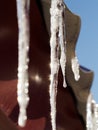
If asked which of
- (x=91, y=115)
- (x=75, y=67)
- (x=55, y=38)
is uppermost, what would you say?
(x=55, y=38)

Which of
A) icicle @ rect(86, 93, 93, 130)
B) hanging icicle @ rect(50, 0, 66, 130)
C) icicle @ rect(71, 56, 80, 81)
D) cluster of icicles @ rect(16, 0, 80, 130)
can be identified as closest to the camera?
cluster of icicles @ rect(16, 0, 80, 130)

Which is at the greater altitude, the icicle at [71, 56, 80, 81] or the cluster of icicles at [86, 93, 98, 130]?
the icicle at [71, 56, 80, 81]

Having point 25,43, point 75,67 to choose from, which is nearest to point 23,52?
point 25,43

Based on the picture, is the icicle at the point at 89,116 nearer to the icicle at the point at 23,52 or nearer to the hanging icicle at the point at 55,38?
the hanging icicle at the point at 55,38

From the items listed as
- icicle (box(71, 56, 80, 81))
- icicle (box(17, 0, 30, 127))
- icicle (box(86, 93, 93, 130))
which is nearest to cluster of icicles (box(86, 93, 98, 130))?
icicle (box(86, 93, 93, 130))

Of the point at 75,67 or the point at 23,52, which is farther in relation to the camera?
the point at 75,67

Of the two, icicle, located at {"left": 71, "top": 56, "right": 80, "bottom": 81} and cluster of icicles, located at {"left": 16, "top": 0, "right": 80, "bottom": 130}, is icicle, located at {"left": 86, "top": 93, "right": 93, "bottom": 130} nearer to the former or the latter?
icicle, located at {"left": 71, "top": 56, "right": 80, "bottom": 81}

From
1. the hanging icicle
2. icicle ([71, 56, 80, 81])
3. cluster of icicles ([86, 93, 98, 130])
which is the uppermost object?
the hanging icicle

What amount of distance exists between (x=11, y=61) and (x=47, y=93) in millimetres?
143

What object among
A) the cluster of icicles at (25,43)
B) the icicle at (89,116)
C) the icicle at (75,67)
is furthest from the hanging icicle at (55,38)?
the icicle at (89,116)

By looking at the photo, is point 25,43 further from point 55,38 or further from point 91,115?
point 91,115

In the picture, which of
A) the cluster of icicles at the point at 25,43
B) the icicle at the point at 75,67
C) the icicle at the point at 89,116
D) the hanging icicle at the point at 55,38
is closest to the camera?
the cluster of icicles at the point at 25,43

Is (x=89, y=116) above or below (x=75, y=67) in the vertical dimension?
below

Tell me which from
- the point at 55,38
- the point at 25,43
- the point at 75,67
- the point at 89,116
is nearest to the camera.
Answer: the point at 25,43
